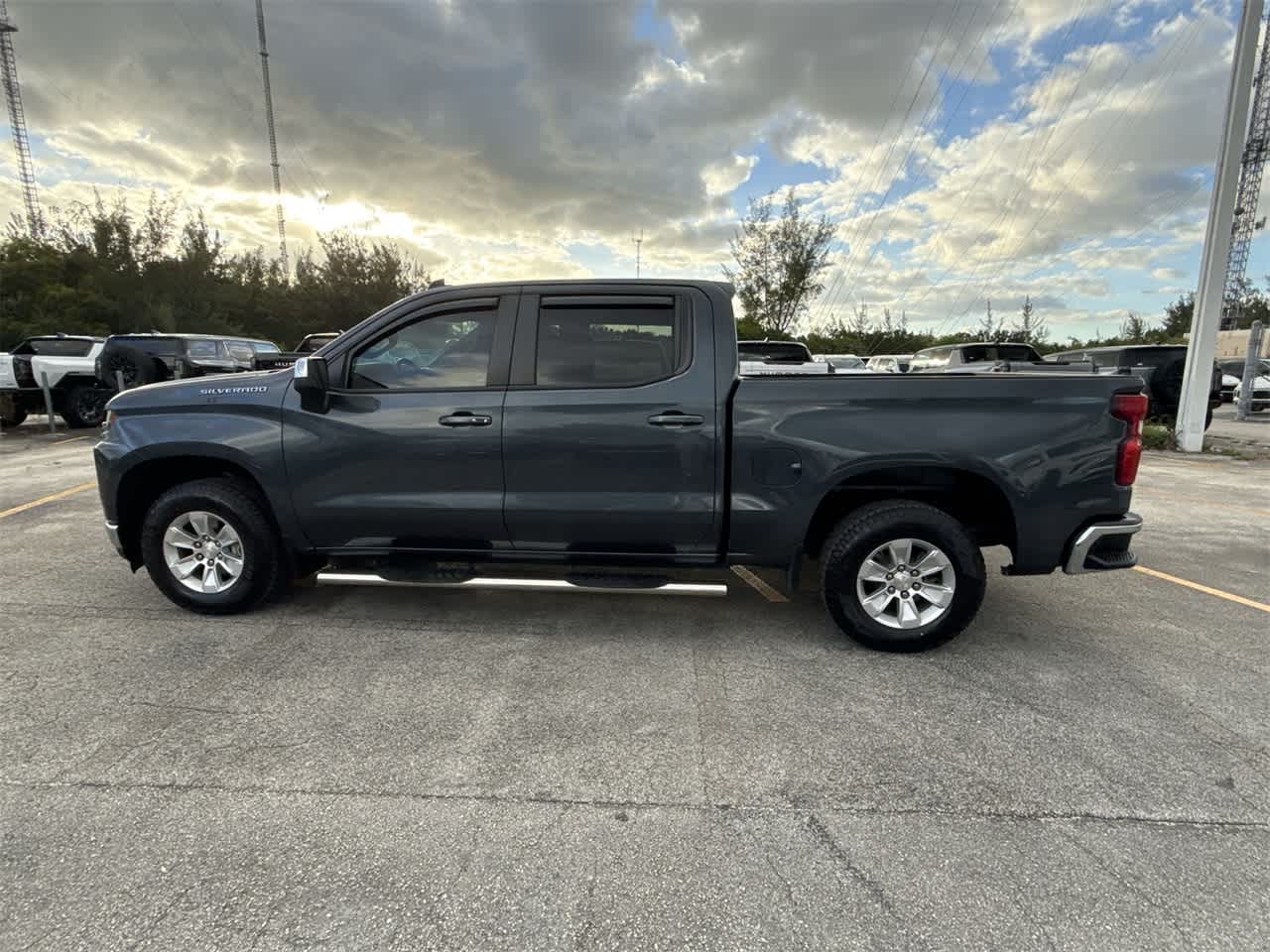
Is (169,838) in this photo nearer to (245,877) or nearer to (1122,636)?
(245,877)

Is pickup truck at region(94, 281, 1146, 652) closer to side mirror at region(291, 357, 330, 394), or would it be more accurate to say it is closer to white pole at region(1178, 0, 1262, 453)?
side mirror at region(291, 357, 330, 394)

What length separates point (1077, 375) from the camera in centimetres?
333

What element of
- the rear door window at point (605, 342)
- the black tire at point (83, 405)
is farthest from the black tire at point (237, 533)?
the black tire at point (83, 405)

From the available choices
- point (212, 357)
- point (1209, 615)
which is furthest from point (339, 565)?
point (212, 357)

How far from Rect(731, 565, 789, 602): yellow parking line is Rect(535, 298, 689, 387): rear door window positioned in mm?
1449

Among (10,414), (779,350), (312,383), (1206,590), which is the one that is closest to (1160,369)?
(779,350)

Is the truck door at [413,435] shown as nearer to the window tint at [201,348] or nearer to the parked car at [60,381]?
the window tint at [201,348]

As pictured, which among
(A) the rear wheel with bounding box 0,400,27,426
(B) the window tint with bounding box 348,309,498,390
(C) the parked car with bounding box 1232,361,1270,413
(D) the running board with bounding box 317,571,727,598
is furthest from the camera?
(C) the parked car with bounding box 1232,361,1270,413

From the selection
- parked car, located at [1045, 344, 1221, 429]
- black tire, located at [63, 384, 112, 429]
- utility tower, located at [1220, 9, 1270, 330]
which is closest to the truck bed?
parked car, located at [1045, 344, 1221, 429]

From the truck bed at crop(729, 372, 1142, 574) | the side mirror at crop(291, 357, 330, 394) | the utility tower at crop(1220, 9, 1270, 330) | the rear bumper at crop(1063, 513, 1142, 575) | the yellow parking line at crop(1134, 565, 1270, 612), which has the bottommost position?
the yellow parking line at crop(1134, 565, 1270, 612)

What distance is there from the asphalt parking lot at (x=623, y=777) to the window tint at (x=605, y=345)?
4.81ft

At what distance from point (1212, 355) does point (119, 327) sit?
1520 inches

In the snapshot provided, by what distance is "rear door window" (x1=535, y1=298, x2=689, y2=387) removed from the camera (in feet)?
11.6

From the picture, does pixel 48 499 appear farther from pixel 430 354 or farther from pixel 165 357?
pixel 165 357
